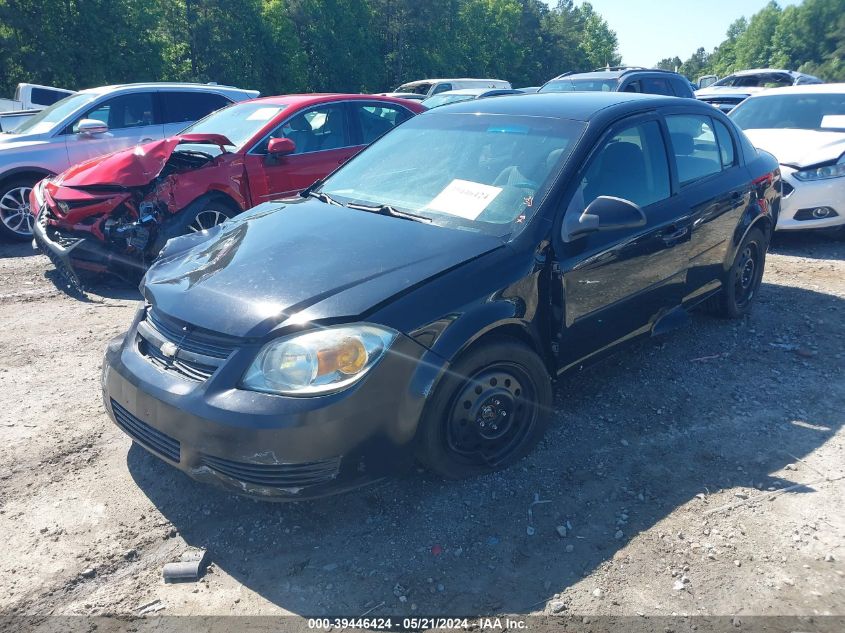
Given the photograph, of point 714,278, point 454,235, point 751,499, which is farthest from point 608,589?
point 714,278

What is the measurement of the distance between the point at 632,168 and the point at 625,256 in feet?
1.84

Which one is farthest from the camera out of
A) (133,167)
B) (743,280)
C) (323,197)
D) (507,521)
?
(133,167)

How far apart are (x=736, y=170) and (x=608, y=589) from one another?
11.2ft

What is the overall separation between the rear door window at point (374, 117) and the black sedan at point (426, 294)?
306 centimetres

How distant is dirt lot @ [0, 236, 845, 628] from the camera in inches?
101

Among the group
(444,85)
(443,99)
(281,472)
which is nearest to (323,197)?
(281,472)

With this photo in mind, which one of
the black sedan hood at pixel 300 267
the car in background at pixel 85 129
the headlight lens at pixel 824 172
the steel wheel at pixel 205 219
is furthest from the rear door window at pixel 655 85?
the black sedan hood at pixel 300 267

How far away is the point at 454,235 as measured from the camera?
321cm

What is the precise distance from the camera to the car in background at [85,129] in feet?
25.4

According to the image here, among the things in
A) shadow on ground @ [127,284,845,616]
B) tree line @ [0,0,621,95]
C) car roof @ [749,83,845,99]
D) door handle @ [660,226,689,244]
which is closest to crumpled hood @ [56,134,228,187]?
shadow on ground @ [127,284,845,616]

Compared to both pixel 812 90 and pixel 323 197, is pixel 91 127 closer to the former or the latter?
Answer: pixel 323 197

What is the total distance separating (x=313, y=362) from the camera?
260 cm

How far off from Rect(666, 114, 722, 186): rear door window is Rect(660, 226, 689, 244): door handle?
32 cm

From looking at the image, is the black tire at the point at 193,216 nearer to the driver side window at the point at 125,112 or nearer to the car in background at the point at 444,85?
the driver side window at the point at 125,112
